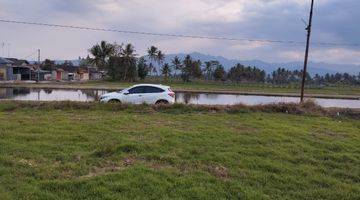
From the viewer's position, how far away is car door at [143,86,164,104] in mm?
23375

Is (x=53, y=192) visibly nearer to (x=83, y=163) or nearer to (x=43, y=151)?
(x=83, y=163)

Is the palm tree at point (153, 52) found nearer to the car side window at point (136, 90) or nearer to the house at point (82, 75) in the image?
the house at point (82, 75)

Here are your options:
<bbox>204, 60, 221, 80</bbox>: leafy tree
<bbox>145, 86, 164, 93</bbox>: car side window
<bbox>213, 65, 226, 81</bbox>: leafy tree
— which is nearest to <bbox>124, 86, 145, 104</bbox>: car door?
<bbox>145, 86, 164, 93</bbox>: car side window

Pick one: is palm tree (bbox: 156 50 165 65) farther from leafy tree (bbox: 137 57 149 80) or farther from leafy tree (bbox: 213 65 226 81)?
leafy tree (bbox: 213 65 226 81)

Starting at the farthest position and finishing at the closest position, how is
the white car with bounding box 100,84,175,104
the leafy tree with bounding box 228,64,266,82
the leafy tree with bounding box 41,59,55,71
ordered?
the leafy tree with bounding box 228,64,266,82 < the leafy tree with bounding box 41,59,55,71 < the white car with bounding box 100,84,175,104

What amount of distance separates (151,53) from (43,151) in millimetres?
112308

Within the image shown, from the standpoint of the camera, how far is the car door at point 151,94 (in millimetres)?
23375

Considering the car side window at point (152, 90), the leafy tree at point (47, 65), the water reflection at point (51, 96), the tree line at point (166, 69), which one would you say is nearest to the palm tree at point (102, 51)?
the tree line at point (166, 69)

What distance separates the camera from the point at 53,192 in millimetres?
6695

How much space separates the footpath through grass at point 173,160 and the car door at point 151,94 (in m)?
8.53

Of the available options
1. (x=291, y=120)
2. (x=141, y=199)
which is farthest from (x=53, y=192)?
(x=291, y=120)

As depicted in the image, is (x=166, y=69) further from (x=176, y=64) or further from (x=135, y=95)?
(x=135, y=95)

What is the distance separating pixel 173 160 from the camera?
8.91 metres

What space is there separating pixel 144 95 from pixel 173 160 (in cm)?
1465
